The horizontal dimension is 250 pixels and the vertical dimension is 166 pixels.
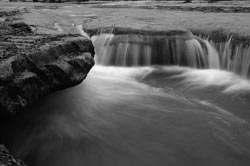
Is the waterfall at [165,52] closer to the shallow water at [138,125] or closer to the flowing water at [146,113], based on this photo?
the flowing water at [146,113]

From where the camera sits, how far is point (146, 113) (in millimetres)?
6445

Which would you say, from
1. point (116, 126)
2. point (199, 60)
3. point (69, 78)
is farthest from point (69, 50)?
point (199, 60)

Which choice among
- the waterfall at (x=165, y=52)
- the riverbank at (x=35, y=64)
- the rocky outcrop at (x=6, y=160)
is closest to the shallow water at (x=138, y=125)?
the riverbank at (x=35, y=64)

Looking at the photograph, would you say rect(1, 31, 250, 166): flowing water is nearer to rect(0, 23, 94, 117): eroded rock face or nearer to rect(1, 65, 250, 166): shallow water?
rect(1, 65, 250, 166): shallow water

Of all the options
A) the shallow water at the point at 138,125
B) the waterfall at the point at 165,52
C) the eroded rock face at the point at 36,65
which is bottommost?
the shallow water at the point at 138,125

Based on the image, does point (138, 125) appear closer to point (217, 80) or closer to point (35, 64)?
point (35, 64)

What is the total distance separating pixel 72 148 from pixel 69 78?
5.28 ft

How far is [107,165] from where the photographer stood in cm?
456

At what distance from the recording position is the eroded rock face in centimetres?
472

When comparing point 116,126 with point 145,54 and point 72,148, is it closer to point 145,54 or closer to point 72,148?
point 72,148

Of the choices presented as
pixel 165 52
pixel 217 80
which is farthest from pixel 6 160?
pixel 165 52

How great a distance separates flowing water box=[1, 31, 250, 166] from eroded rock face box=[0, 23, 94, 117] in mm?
697

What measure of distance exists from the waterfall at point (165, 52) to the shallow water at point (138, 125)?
1264 mm

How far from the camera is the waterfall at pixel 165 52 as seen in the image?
9.68m
